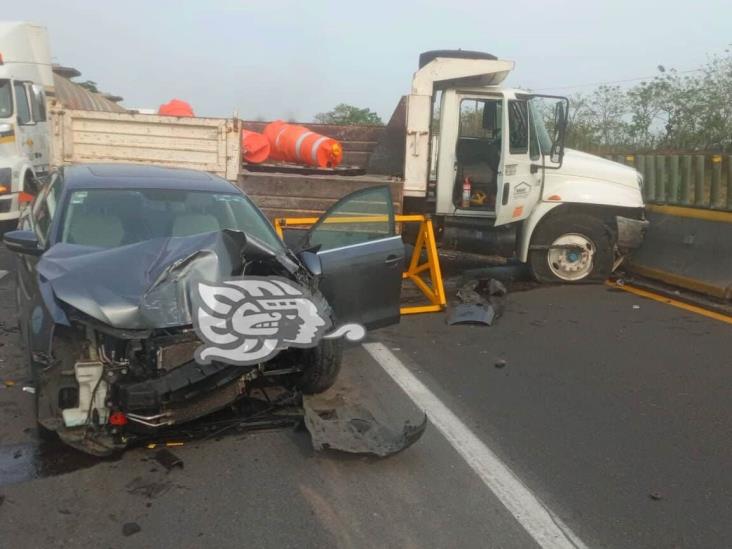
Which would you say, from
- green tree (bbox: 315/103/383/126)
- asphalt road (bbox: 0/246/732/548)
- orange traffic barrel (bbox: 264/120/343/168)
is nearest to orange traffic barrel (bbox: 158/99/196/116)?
orange traffic barrel (bbox: 264/120/343/168)

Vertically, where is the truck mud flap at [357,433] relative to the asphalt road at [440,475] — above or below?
above

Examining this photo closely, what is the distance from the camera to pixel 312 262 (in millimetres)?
5023

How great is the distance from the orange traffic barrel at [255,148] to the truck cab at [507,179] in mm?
2218

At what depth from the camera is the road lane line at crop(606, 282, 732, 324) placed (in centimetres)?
788

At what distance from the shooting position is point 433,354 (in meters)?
6.47

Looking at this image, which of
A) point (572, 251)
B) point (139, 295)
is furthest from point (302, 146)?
point (139, 295)

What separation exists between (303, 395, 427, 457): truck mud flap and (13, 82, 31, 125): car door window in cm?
956

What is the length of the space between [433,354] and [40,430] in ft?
11.1

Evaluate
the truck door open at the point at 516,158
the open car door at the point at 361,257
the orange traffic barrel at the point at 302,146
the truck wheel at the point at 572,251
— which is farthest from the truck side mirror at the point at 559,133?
the open car door at the point at 361,257

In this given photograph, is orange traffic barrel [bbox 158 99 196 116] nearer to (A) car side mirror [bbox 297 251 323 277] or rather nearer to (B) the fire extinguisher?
(B) the fire extinguisher

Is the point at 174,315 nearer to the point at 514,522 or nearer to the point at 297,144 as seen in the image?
the point at 514,522

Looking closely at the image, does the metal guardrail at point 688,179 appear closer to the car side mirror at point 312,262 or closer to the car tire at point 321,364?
the car side mirror at point 312,262

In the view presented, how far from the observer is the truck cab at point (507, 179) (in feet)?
29.9

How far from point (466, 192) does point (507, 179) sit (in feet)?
1.98
